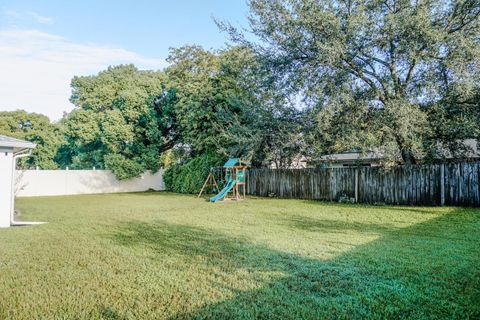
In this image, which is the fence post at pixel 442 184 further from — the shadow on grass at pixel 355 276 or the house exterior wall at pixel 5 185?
the house exterior wall at pixel 5 185

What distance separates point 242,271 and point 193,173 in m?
14.2

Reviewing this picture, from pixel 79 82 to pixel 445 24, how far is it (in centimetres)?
2054

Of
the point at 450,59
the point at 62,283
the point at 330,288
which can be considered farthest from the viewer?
the point at 450,59

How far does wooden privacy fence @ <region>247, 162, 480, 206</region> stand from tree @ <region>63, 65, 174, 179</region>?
8.96m

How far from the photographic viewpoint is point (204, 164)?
17.4m

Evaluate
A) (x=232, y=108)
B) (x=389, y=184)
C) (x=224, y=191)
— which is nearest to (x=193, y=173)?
(x=232, y=108)

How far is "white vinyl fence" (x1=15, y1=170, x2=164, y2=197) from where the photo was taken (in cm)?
1728

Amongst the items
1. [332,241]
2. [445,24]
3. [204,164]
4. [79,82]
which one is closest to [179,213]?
[332,241]

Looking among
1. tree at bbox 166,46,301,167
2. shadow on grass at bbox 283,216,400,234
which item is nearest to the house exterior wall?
shadow on grass at bbox 283,216,400,234

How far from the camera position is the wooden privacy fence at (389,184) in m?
9.95

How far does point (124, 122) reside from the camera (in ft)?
63.7

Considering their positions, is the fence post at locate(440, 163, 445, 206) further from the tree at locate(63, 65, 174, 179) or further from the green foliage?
the tree at locate(63, 65, 174, 179)

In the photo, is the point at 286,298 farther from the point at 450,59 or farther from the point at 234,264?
the point at 450,59

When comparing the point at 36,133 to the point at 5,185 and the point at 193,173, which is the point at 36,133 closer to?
the point at 193,173
